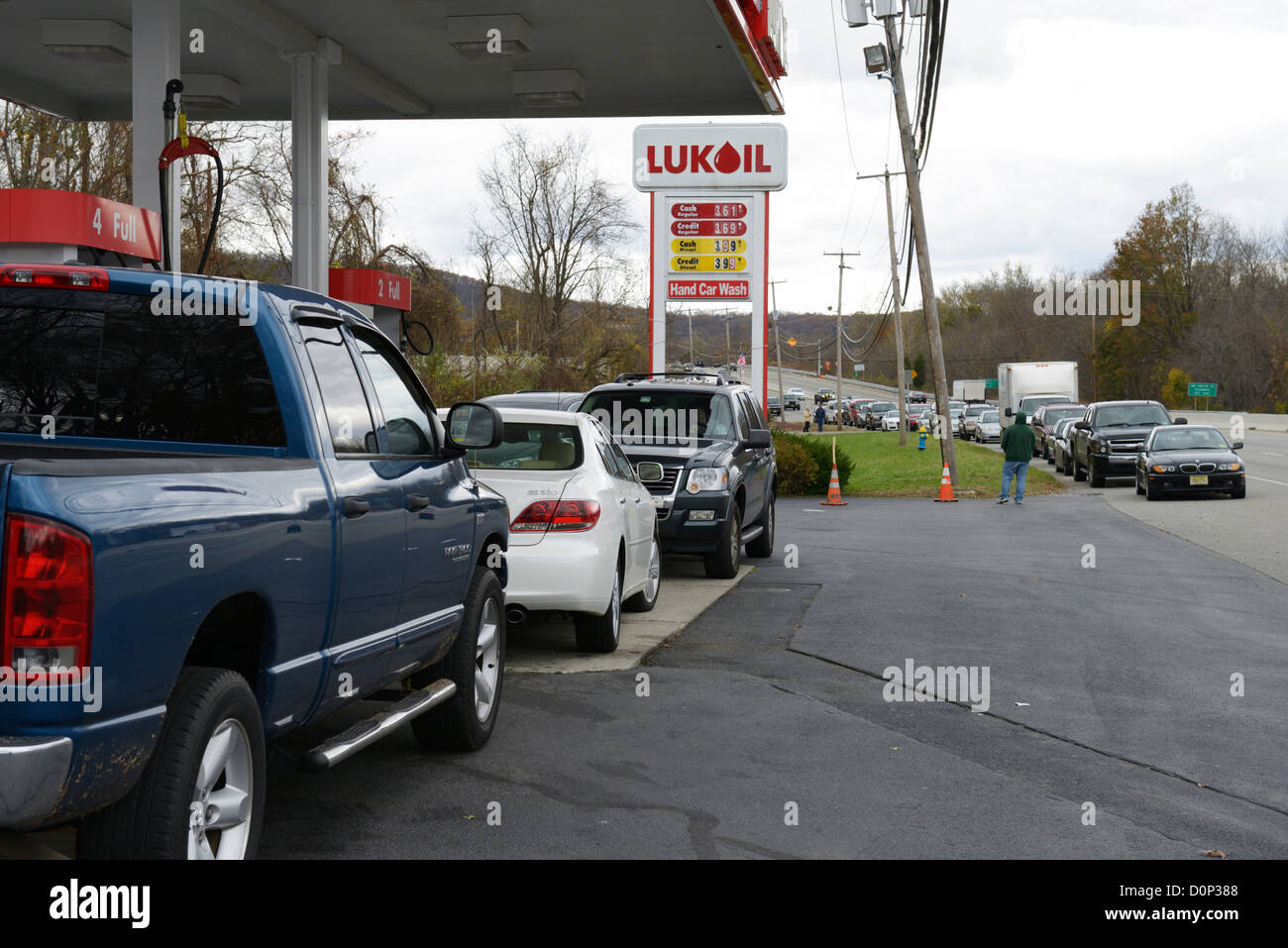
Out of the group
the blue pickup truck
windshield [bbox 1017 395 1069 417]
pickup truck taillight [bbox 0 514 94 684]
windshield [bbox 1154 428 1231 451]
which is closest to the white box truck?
windshield [bbox 1017 395 1069 417]

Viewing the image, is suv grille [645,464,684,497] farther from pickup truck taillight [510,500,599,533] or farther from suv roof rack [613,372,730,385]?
pickup truck taillight [510,500,599,533]

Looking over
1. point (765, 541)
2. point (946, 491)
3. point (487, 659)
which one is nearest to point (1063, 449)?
point (946, 491)

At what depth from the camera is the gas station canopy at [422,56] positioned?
45.6ft

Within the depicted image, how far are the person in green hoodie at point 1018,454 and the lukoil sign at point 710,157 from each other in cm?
676

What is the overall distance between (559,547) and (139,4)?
712 centimetres

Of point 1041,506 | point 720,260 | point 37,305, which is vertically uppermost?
point 720,260

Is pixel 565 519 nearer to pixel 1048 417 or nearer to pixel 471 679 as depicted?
pixel 471 679

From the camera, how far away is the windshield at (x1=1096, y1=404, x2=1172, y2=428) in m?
31.9

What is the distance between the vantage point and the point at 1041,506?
25859mm

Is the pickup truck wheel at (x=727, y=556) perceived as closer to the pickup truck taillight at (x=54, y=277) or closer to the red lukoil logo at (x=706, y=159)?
the pickup truck taillight at (x=54, y=277)

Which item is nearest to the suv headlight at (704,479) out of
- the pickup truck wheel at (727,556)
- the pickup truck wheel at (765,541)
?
the pickup truck wheel at (727,556)

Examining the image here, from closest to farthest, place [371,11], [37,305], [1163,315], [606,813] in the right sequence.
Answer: [37,305] → [606,813] → [371,11] → [1163,315]
